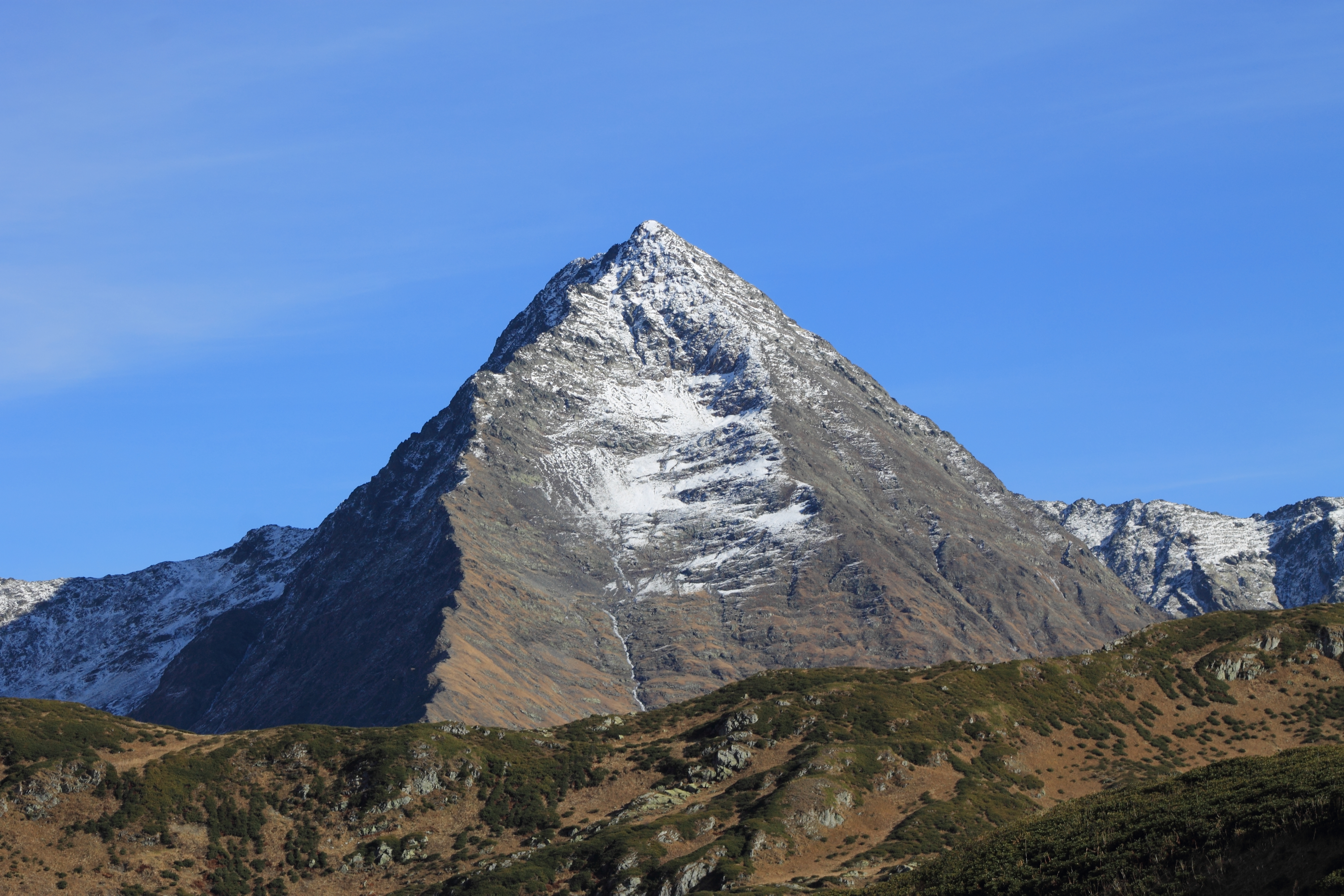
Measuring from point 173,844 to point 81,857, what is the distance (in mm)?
9650

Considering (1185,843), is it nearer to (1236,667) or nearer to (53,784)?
(1236,667)

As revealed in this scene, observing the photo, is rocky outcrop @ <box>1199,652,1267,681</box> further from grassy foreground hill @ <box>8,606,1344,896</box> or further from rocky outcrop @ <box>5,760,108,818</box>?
rocky outcrop @ <box>5,760,108,818</box>

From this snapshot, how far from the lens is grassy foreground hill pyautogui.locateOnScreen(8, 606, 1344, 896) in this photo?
145 meters

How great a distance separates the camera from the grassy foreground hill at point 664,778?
14512 cm

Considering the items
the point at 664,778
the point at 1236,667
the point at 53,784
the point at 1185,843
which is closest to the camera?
the point at 1185,843

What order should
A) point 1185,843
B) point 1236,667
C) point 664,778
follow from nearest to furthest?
point 1185,843
point 664,778
point 1236,667

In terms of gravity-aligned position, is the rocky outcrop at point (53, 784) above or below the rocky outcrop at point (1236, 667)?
above

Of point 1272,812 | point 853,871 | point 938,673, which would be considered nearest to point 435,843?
point 853,871

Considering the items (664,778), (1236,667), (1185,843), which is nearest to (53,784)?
(664,778)

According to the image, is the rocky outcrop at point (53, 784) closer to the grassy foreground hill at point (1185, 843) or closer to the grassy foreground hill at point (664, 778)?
the grassy foreground hill at point (664, 778)

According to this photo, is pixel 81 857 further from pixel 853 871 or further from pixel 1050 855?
pixel 1050 855

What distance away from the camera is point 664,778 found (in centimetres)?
16750

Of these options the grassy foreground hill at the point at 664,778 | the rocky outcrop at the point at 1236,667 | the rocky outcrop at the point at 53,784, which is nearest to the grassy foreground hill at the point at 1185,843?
the grassy foreground hill at the point at 664,778

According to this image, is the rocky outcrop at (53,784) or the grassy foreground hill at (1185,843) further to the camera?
the rocky outcrop at (53,784)
